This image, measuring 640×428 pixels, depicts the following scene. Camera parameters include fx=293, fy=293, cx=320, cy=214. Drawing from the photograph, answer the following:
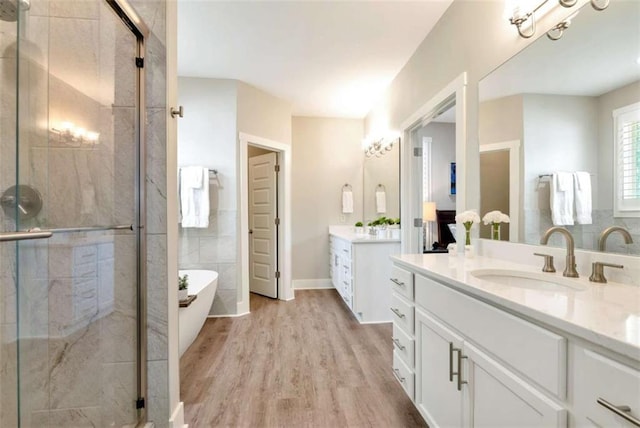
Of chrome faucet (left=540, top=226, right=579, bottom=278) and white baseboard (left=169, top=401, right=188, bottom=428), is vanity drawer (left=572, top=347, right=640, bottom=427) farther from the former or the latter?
white baseboard (left=169, top=401, right=188, bottom=428)

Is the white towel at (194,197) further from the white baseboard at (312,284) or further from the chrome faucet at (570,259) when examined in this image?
the chrome faucet at (570,259)

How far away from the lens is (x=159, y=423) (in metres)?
1.44

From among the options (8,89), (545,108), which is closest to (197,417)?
(8,89)

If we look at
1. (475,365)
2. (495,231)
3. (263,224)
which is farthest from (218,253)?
(475,365)

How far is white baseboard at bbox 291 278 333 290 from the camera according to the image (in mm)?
4527

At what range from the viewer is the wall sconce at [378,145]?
345 centimetres

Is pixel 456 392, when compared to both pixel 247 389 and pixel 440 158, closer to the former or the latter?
pixel 247 389

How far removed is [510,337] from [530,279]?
21.5 inches

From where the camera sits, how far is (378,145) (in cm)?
385

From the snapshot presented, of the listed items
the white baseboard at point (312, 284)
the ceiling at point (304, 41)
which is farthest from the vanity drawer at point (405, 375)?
the white baseboard at point (312, 284)

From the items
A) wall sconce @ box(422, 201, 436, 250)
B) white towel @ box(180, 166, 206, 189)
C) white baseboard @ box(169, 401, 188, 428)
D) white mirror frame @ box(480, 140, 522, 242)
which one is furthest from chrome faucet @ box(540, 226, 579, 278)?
white towel @ box(180, 166, 206, 189)

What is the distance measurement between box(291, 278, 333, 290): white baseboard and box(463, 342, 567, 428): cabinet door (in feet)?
11.6

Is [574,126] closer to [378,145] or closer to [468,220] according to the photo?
[468,220]

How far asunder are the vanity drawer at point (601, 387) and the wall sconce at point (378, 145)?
286 cm
